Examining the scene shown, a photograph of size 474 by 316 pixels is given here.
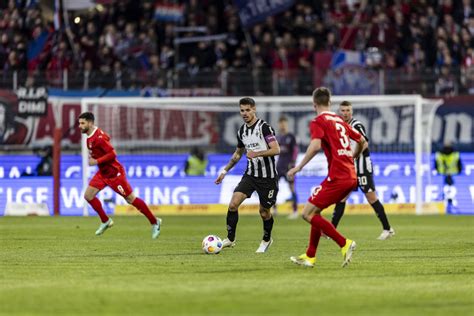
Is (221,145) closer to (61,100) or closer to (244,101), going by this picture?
(61,100)

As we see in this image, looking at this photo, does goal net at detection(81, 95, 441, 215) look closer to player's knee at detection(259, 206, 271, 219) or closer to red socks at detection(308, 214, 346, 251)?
player's knee at detection(259, 206, 271, 219)

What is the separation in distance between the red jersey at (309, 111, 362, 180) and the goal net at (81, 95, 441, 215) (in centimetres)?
1420

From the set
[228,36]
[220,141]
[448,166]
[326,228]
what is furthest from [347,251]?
[228,36]

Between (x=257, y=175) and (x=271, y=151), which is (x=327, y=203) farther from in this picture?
(x=257, y=175)

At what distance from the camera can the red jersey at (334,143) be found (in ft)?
43.1

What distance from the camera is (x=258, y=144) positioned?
52.4 feet

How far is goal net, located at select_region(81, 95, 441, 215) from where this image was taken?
91.2 ft

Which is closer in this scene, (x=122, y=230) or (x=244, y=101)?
(x=244, y=101)

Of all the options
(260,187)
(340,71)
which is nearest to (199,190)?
(340,71)

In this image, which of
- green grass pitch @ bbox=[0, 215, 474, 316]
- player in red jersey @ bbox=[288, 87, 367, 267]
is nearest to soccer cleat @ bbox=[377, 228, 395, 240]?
green grass pitch @ bbox=[0, 215, 474, 316]

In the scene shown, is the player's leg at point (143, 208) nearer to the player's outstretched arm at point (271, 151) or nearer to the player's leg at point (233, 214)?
the player's leg at point (233, 214)

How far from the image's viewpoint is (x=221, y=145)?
93.8 ft

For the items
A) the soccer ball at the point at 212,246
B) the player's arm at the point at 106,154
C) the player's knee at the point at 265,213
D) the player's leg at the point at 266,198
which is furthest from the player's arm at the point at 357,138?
the player's arm at the point at 106,154

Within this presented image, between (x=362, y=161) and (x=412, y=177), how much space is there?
876 cm
